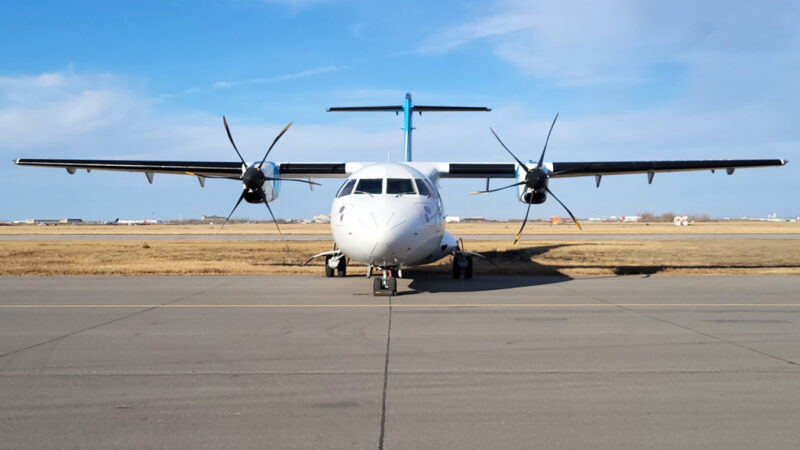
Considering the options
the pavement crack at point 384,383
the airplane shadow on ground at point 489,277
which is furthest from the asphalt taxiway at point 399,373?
the airplane shadow on ground at point 489,277

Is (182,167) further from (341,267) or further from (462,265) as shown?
(462,265)

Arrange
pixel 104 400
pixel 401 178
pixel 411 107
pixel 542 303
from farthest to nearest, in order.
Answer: pixel 411 107 → pixel 401 178 → pixel 542 303 → pixel 104 400

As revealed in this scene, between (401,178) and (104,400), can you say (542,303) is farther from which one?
(104,400)

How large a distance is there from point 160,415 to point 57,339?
3.95 metres

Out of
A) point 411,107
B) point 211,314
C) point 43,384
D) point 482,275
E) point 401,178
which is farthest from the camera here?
point 411,107

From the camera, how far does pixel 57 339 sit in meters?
7.57

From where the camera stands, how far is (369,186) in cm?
1302

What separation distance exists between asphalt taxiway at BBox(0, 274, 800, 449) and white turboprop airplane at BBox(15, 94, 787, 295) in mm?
1366

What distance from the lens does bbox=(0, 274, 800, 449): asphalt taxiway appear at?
4.18 meters

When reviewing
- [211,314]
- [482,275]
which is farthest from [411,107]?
[211,314]

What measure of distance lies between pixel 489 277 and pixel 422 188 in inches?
187

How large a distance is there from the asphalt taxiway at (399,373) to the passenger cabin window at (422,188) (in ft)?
9.96

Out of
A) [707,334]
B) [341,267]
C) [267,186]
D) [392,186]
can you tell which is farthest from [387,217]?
[267,186]

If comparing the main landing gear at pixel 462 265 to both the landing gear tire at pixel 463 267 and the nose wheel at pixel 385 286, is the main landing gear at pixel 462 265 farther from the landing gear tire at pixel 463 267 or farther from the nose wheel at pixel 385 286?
the nose wheel at pixel 385 286
